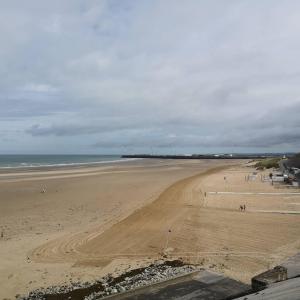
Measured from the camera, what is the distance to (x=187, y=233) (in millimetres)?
14406

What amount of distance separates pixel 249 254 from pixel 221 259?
3.21 ft

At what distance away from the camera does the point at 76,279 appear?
31.6 feet

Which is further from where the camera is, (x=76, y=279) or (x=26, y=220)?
(x=26, y=220)

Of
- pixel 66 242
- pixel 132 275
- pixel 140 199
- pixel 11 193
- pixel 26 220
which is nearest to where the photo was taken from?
pixel 132 275

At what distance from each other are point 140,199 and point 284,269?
19472 mm

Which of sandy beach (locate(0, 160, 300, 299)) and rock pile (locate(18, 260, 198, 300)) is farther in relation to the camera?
sandy beach (locate(0, 160, 300, 299))

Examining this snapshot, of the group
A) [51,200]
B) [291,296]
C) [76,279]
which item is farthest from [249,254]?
[51,200]

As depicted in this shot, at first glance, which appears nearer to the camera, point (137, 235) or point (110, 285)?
point (110, 285)

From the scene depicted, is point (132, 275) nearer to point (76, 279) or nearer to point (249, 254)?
point (76, 279)

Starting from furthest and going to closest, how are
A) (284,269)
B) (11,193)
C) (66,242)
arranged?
(11,193), (66,242), (284,269)

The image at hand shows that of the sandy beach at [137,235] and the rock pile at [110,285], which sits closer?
the rock pile at [110,285]

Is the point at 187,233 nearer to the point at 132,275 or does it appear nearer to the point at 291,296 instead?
the point at 132,275

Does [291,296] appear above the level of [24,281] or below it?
above

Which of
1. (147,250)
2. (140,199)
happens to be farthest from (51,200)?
(147,250)
